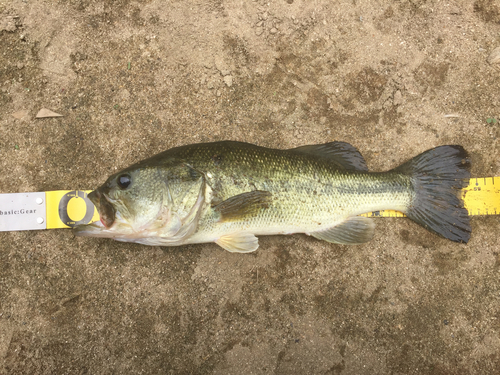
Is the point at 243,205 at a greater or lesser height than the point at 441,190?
greater

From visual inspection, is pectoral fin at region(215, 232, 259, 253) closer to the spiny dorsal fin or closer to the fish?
the fish

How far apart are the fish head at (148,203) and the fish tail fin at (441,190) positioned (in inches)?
83.6

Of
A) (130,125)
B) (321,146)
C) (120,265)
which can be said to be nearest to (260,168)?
(321,146)

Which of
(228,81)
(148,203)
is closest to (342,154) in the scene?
(228,81)

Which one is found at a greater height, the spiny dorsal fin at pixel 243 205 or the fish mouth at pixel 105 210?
the fish mouth at pixel 105 210

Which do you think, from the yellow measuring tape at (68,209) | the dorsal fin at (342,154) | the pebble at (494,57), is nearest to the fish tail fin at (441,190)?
the dorsal fin at (342,154)

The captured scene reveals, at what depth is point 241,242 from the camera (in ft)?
9.28

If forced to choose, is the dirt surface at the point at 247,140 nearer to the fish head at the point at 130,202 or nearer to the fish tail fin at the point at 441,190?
the fish tail fin at the point at 441,190

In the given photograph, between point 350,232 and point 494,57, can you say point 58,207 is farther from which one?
point 494,57

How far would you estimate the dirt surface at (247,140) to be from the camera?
308 centimetres

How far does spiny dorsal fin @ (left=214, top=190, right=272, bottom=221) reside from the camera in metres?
2.63

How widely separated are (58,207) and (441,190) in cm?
398

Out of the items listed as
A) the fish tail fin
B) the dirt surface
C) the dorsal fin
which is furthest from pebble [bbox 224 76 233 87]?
the fish tail fin

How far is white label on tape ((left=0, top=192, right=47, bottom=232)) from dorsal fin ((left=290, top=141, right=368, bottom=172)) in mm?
2771
